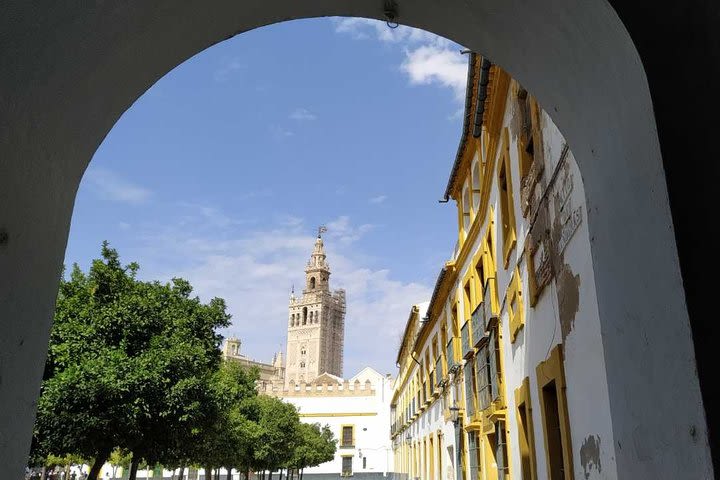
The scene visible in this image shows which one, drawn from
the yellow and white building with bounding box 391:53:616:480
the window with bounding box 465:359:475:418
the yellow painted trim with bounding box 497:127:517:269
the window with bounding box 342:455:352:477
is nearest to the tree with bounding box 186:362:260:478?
the window with bounding box 465:359:475:418

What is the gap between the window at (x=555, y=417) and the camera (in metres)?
5.48

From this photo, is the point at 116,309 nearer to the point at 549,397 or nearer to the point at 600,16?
the point at 549,397

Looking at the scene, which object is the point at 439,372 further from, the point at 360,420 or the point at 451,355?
the point at 360,420

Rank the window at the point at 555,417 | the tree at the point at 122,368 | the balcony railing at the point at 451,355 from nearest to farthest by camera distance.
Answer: the window at the point at 555,417 → the tree at the point at 122,368 → the balcony railing at the point at 451,355

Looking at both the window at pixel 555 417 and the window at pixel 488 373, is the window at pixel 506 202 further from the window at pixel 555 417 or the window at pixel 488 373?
the window at pixel 555 417

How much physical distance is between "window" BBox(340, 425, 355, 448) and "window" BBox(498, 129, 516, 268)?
54.6 m

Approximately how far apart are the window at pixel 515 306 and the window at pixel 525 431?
751 millimetres

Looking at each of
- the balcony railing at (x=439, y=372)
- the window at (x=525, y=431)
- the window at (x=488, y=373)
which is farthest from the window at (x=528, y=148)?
the balcony railing at (x=439, y=372)

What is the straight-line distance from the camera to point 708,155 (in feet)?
6.11

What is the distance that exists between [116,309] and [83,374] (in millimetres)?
1685

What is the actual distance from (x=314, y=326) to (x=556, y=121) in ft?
379

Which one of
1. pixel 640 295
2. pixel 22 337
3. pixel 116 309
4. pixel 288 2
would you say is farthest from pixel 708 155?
pixel 116 309

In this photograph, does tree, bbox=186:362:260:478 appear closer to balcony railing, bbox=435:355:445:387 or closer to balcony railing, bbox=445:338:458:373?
balcony railing, bbox=445:338:458:373

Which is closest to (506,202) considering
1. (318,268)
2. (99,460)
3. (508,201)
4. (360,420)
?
(508,201)
